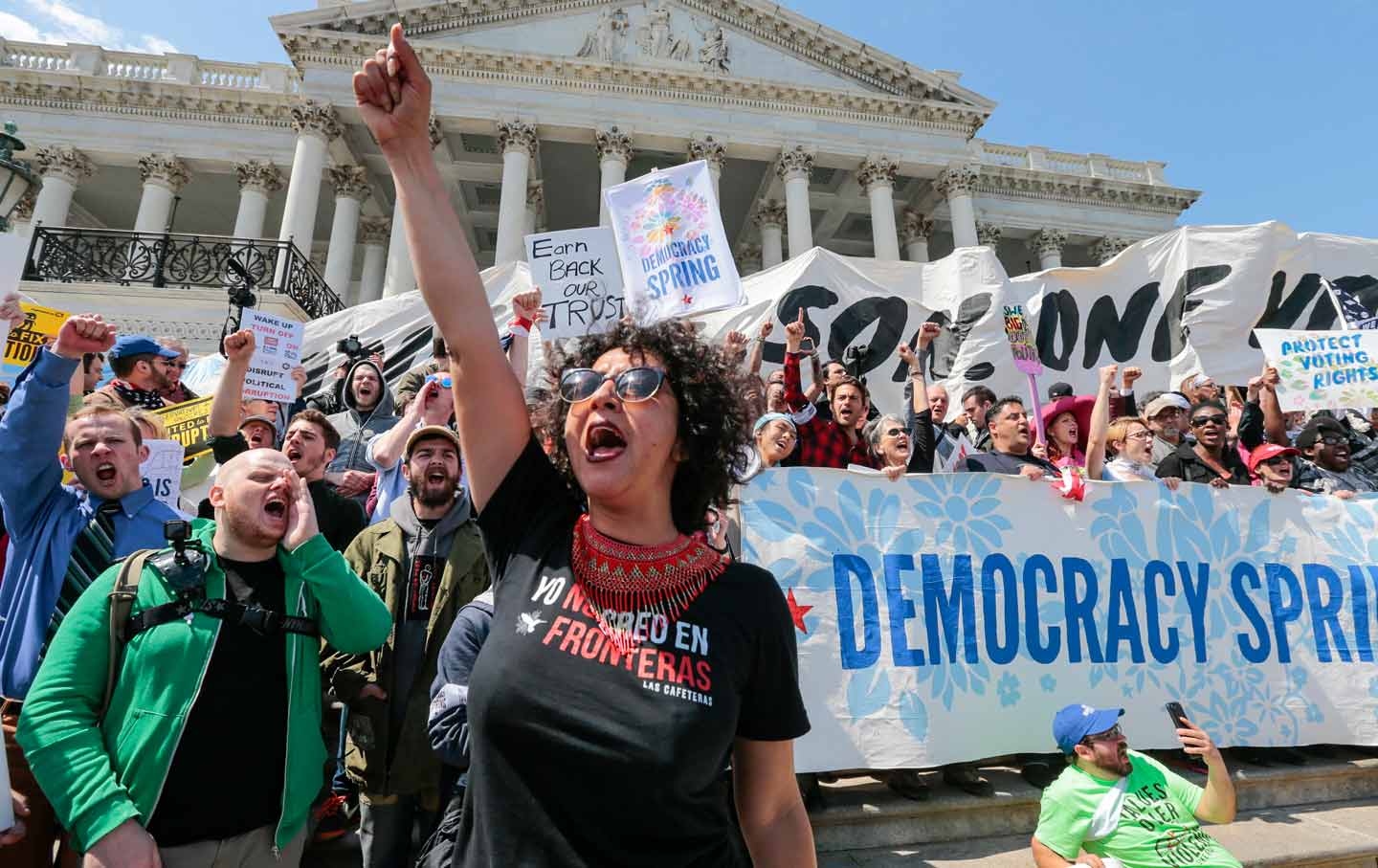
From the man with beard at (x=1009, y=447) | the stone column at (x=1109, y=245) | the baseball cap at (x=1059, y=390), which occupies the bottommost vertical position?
the man with beard at (x=1009, y=447)

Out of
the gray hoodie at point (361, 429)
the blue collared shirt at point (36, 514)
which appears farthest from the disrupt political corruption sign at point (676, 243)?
the blue collared shirt at point (36, 514)

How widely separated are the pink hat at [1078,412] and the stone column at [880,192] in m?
19.7

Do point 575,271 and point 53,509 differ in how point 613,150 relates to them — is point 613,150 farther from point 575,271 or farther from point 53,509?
point 53,509

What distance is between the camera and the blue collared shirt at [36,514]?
2623mm

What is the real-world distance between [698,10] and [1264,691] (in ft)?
92.7

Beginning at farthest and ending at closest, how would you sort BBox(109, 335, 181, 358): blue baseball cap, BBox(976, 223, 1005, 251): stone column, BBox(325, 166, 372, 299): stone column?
BBox(976, 223, 1005, 251): stone column, BBox(325, 166, 372, 299): stone column, BBox(109, 335, 181, 358): blue baseball cap

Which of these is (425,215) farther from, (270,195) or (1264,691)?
(270,195)

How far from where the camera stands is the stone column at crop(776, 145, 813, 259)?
2433 cm

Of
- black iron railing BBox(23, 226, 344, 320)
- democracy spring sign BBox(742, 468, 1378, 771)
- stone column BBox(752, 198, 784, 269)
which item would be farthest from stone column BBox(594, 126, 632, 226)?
democracy spring sign BBox(742, 468, 1378, 771)

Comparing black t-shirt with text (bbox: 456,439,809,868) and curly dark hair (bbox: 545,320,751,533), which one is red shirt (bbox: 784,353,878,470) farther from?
black t-shirt with text (bbox: 456,439,809,868)

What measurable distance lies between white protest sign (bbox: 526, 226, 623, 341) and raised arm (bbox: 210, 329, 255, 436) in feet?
9.90

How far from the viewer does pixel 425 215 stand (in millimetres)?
1494

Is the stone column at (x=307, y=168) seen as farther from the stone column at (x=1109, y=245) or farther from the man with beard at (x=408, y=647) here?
the stone column at (x=1109, y=245)

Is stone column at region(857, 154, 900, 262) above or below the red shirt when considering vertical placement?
above
